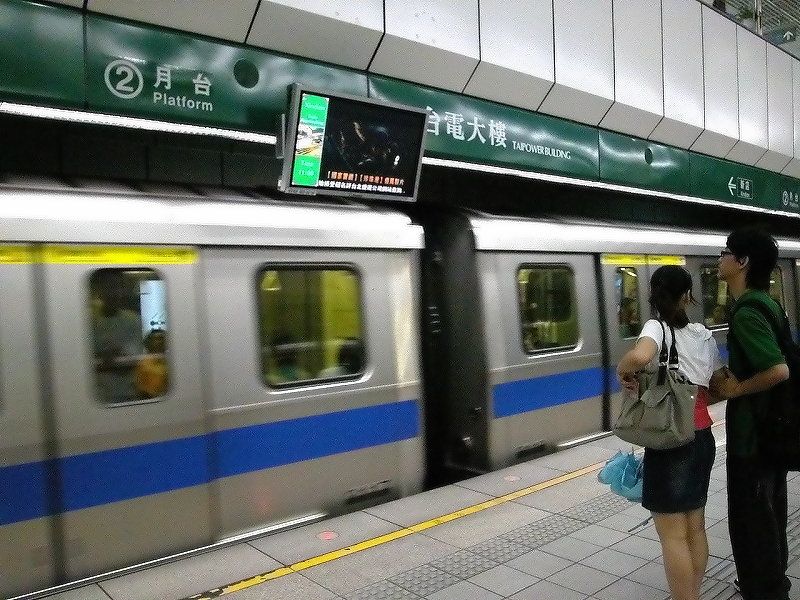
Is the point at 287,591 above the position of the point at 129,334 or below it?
below

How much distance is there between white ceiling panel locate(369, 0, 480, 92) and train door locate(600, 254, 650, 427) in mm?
2473

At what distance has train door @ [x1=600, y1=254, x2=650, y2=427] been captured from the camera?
22.0ft

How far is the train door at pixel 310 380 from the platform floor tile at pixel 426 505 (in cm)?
12

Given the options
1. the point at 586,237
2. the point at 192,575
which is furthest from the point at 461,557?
the point at 586,237

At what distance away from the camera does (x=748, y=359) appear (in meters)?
2.82

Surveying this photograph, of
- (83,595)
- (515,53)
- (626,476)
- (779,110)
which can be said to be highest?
(779,110)

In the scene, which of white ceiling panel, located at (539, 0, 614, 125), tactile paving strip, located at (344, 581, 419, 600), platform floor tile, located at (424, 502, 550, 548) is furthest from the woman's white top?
white ceiling panel, located at (539, 0, 614, 125)

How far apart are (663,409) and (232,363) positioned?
2.52 metres

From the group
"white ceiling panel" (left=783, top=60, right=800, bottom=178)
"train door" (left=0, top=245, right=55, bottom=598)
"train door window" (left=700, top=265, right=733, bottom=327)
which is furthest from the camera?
"white ceiling panel" (left=783, top=60, right=800, bottom=178)

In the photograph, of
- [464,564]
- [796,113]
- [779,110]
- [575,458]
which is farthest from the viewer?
[796,113]

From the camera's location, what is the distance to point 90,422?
136 inches

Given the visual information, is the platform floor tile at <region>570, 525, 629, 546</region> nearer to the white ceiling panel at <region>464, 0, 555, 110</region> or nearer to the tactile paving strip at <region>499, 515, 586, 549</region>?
the tactile paving strip at <region>499, 515, 586, 549</region>

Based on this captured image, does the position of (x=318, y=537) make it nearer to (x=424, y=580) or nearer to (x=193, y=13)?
(x=424, y=580)

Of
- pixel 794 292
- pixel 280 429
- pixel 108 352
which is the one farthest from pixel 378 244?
pixel 794 292
